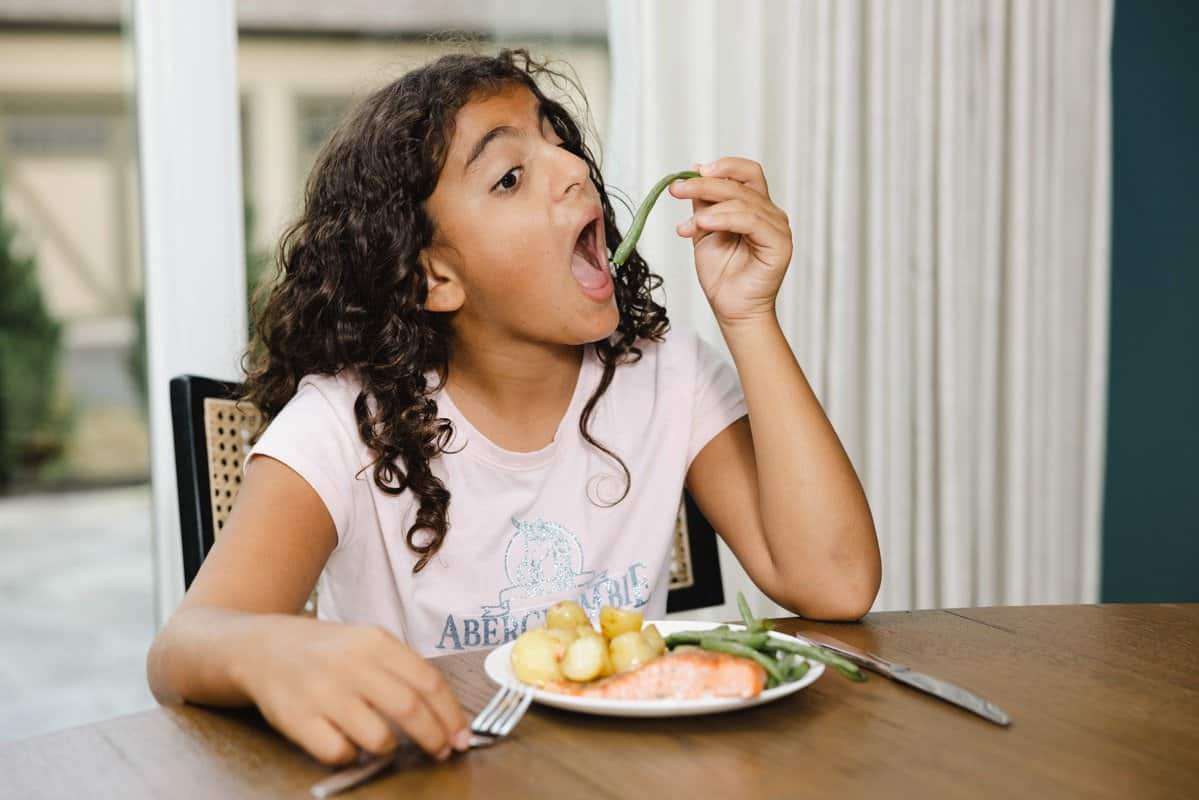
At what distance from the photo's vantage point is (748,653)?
0.91 metres

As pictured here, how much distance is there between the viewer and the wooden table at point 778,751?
0.76 m

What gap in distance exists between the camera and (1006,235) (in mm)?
2746

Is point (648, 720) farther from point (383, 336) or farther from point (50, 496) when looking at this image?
point (50, 496)

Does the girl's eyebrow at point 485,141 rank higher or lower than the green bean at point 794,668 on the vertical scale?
higher

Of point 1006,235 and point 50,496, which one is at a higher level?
point 1006,235

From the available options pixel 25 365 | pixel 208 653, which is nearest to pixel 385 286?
pixel 208 653

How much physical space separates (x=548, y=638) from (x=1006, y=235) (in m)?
2.15

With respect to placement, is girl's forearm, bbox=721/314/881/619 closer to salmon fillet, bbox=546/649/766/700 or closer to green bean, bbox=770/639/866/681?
green bean, bbox=770/639/866/681

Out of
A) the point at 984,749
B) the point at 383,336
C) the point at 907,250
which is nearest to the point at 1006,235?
the point at 907,250

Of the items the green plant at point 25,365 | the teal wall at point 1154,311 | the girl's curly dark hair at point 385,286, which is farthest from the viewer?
the green plant at point 25,365

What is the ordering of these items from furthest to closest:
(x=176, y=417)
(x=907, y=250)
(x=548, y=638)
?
(x=907, y=250) → (x=176, y=417) → (x=548, y=638)

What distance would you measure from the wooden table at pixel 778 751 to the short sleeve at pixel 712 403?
0.66 metres

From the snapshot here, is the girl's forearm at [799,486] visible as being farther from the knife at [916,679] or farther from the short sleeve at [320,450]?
the short sleeve at [320,450]

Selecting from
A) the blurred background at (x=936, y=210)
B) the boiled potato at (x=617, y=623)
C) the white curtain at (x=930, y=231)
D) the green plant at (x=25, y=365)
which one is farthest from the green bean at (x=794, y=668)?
the green plant at (x=25, y=365)
